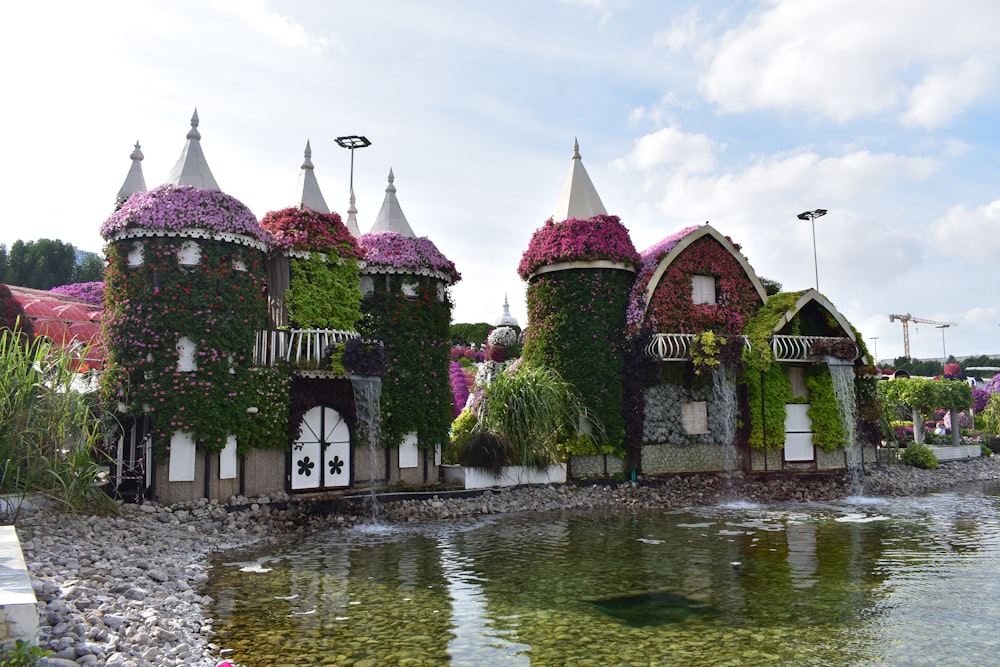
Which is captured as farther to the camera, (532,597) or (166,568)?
(166,568)

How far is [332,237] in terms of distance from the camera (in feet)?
59.3

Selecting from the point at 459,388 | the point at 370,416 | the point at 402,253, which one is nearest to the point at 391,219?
the point at 402,253

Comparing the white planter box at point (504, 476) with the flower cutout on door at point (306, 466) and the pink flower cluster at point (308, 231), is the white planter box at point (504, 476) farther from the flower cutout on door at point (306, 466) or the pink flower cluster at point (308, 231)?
the pink flower cluster at point (308, 231)

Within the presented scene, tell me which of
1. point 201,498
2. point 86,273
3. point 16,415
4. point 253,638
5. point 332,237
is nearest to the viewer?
point 253,638

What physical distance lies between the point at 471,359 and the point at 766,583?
108ft

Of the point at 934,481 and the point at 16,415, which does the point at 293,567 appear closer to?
the point at 16,415

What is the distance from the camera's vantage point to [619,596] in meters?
9.32

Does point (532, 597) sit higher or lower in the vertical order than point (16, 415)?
lower

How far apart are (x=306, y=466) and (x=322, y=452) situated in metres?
0.51

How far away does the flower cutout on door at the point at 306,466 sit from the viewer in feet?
55.9

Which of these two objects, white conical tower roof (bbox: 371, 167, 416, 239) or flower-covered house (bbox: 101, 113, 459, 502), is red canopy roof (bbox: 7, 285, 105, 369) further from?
white conical tower roof (bbox: 371, 167, 416, 239)

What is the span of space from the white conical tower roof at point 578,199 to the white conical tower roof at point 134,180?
11816 millimetres

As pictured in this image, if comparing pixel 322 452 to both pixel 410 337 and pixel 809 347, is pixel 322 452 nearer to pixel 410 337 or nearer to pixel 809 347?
pixel 410 337

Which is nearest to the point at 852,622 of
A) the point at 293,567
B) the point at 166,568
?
the point at 293,567
